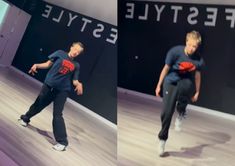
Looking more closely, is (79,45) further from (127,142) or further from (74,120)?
(127,142)

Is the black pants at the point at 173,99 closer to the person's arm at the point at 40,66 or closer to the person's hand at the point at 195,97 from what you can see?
the person's hand at the point at 195,97

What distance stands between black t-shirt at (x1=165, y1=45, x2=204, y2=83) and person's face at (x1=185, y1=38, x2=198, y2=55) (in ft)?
0.06

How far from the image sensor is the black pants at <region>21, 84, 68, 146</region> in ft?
5.61

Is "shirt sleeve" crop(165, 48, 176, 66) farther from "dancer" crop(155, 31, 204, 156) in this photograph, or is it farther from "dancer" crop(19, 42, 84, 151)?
→ "dancer" crop(19, 42, 84, 151)

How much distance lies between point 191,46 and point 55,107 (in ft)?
Answer: 2.41

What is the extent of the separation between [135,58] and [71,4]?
43 cm

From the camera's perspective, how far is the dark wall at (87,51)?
174cm

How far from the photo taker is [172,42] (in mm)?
1664

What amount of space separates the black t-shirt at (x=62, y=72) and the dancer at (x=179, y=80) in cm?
43

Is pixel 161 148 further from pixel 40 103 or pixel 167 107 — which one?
pixel 40 103

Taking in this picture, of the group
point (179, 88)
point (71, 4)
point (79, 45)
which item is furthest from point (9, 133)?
point (179, 88)

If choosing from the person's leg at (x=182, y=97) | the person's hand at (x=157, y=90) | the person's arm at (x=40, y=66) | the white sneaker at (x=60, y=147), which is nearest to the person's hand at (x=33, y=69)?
the person's arm at (x=40, y=66)

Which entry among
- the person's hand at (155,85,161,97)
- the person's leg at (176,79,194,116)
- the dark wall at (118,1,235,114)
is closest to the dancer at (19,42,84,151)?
the dark wall at (118,1,235,114)

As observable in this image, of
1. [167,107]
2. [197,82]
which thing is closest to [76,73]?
[167,107]
